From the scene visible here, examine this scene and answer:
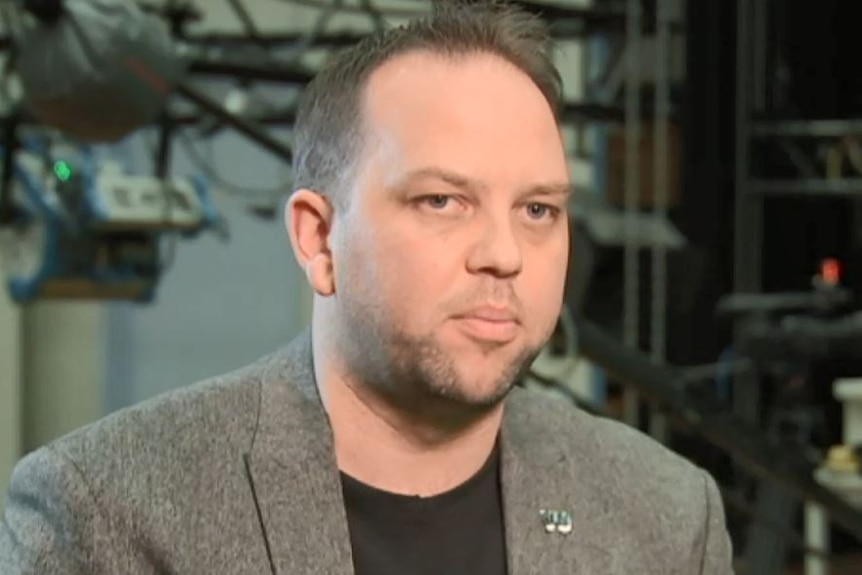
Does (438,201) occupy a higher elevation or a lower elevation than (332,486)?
higher

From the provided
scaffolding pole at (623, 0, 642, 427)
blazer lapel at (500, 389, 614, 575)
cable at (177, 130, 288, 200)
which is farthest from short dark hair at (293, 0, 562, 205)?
cable at (177, 130, 288, 200)

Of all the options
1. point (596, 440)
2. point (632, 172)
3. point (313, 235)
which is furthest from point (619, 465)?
point (632, 172)

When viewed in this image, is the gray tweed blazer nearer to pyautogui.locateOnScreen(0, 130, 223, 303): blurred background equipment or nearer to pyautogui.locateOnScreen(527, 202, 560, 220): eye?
pyautogui.locateOnScreen(527, 202, 560, 220): eye

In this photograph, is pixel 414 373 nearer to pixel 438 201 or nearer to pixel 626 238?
pixel 438 201

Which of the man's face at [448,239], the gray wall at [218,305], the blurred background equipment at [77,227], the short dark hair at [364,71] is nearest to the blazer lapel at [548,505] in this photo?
the man's face at [448,239]

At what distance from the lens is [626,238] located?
2436 millimetres

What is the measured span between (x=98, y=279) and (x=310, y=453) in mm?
1454

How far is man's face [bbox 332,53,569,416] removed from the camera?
0.86m

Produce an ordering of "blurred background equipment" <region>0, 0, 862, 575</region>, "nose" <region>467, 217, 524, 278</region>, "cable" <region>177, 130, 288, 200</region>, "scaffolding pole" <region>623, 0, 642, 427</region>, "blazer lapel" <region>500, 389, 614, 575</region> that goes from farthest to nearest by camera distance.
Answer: "cable" <region>177, 130, 288, 200</region> → "scaffolding pole" <region>623, 0, 642, 427</region> → "blurred background equipment" <region>0, 0, 862, 575</region> → "blazer lapel" <region>500, 389, 614, 575</region> → "nose" <region>467, 217, 524, 278</region>

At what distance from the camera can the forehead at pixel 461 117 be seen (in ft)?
2.87

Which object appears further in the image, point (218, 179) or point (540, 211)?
point (218, 179)

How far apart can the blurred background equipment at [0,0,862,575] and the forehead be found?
3.15 feet

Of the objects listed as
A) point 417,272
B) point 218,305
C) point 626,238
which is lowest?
point 218,305

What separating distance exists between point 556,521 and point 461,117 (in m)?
0.29
